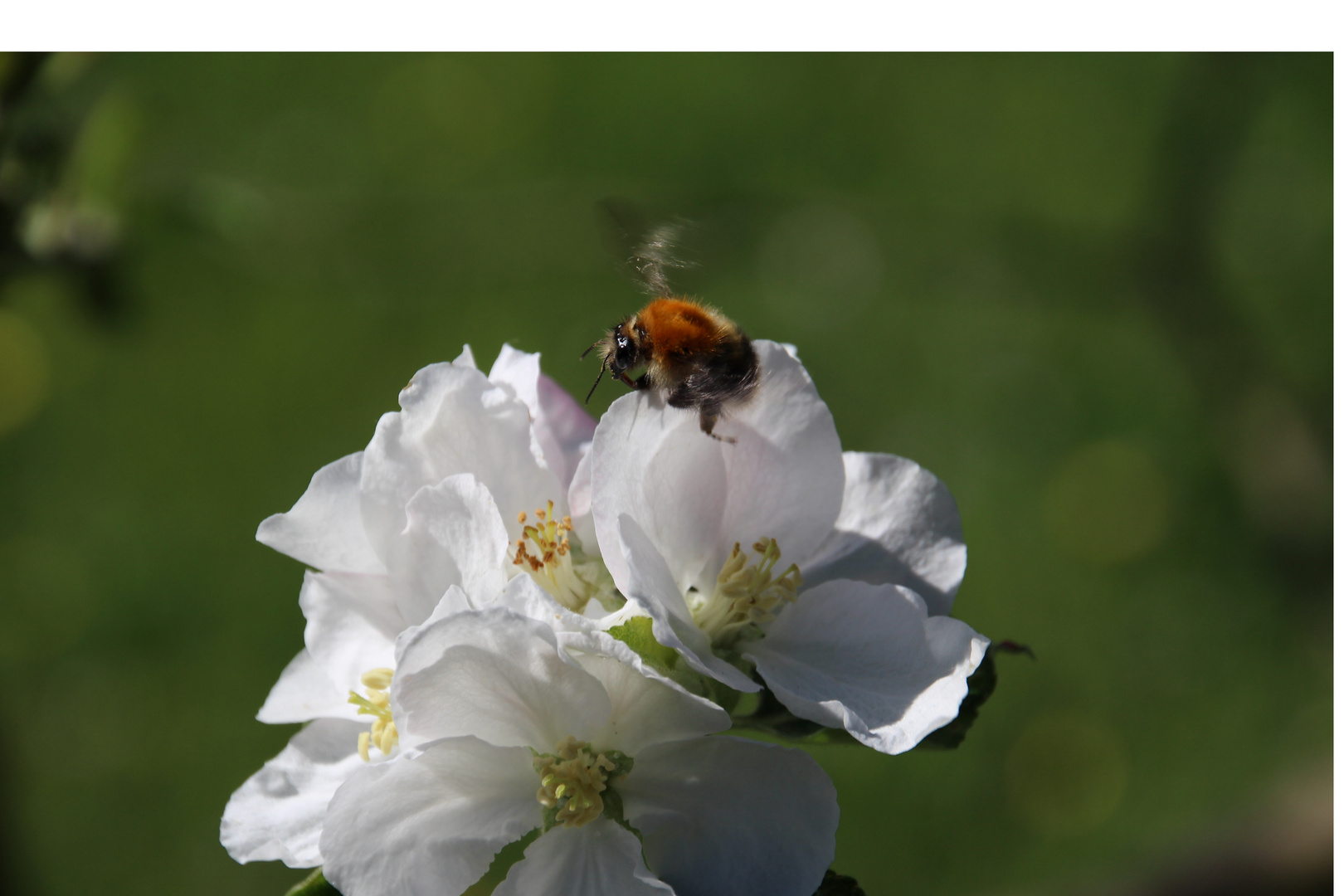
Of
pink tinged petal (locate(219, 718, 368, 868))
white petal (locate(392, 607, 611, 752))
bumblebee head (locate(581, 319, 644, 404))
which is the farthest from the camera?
bumblebee head (locate(581, 319, 644, 404))

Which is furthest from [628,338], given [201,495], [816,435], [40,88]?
[201,495]

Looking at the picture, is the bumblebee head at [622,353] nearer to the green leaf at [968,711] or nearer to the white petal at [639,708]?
the white petal at [639,708]

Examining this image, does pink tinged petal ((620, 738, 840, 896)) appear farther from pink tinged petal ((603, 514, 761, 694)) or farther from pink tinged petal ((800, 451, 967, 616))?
pink tinged petal ((800, 451, 967, 616))

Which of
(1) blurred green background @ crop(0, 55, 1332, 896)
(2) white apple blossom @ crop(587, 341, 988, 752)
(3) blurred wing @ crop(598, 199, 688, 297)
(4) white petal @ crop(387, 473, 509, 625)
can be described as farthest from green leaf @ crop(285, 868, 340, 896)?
(1) blurred green background @ crop(0, 55, 1332, 896)

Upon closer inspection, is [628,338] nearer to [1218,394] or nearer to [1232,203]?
[1218,394]

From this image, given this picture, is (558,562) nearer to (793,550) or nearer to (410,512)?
Result: (410,512)

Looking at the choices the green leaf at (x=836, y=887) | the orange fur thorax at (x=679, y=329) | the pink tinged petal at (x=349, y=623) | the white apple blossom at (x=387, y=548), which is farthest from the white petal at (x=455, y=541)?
the green leaf at (x=836, y=887)
